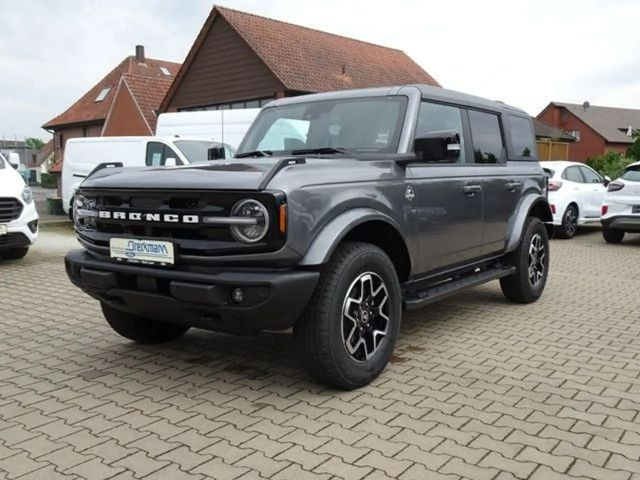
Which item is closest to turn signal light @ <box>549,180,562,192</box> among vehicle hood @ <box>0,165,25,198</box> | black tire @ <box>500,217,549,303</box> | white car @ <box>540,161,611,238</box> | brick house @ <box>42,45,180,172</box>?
white car @ <box>540,161,611,238</box>

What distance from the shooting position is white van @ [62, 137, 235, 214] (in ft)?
39.2

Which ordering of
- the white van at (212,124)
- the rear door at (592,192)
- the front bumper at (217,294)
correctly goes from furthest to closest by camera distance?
the white van at (212,124)
the rear door at (592,192)
the front bumper at (217,294)

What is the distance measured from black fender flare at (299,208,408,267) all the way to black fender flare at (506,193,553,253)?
2.35m

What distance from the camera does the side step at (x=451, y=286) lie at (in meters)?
4.38

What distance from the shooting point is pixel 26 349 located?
479 cm

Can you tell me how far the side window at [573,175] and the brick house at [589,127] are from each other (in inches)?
2360

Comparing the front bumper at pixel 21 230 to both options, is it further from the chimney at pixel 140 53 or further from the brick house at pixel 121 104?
the chimney at pixel 140 53

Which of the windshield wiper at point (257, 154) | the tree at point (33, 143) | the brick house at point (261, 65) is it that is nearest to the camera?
the windshield wiper at point (257, 154)

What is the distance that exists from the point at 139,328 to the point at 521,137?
4124 millimetres

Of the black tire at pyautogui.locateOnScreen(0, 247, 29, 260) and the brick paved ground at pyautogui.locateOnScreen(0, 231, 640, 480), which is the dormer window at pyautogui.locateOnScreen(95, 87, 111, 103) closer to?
the black tire at pyautogui.locateOnScreen(0, 247, 29, 260)

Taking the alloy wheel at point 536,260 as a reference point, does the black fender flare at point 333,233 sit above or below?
above

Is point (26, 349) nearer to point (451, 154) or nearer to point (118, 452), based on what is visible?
point (118, 452)

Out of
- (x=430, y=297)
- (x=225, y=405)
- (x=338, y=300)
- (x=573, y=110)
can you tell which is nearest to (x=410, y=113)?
(x=430, y=297)

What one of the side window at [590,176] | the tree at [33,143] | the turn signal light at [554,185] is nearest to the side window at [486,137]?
the turn signal light at [554,185]
